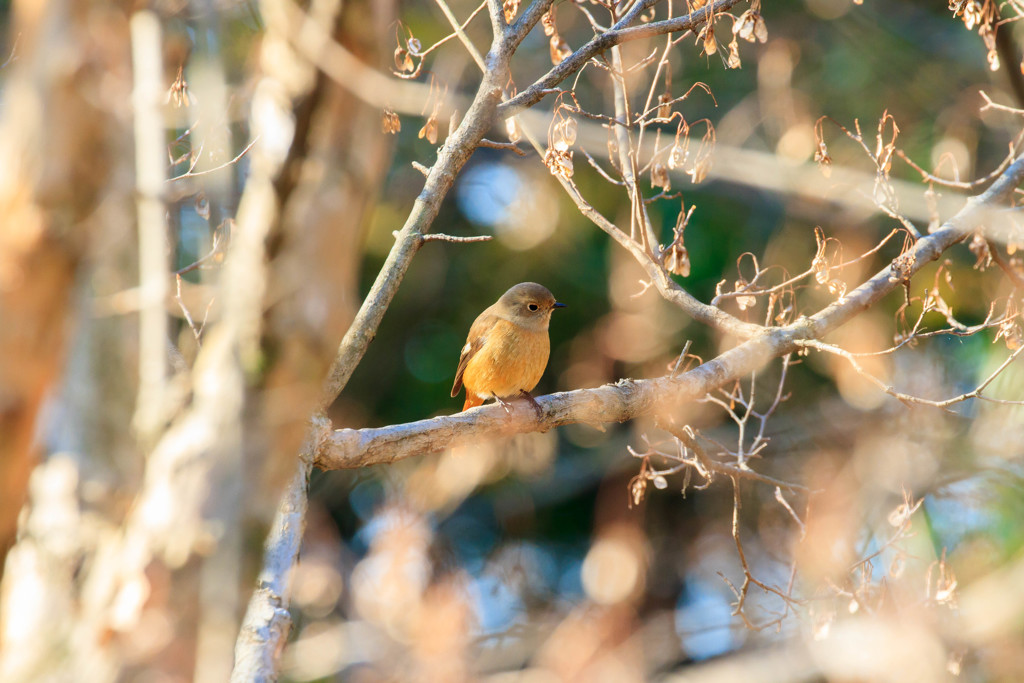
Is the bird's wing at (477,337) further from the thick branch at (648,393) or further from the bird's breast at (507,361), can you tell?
the thick branch at (648,393)

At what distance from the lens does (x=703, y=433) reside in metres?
6.78

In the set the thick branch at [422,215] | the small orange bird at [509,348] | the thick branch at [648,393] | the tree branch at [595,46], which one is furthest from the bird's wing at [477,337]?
the tree branch at [595,46]

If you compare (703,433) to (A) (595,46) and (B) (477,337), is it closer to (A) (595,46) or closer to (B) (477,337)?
(B) (477,337)

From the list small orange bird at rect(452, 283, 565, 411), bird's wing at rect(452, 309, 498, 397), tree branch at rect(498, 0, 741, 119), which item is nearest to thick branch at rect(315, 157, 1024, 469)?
small orange bird at rect(452, 283, 565, 411)

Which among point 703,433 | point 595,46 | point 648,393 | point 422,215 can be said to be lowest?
point 703,433

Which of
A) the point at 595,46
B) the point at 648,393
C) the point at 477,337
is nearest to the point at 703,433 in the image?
the point at 477,337

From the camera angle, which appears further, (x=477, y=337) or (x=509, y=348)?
(x=477, y=337)

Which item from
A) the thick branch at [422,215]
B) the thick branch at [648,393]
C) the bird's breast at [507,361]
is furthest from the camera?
the bird's breast at [507,361]

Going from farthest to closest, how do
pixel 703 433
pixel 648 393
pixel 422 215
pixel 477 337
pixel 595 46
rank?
1. pixel 703 433
2. pixel 477 337
3. pixel 648 393
4. pixel 422 215
5. pixel 595 46

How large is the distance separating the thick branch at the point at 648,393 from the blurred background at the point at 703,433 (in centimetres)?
25

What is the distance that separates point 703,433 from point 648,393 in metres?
2.95

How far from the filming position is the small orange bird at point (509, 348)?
5445 mm

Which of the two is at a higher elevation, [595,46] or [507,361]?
[595,46]

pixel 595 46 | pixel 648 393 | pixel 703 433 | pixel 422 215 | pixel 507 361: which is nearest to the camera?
pixel 595 46
